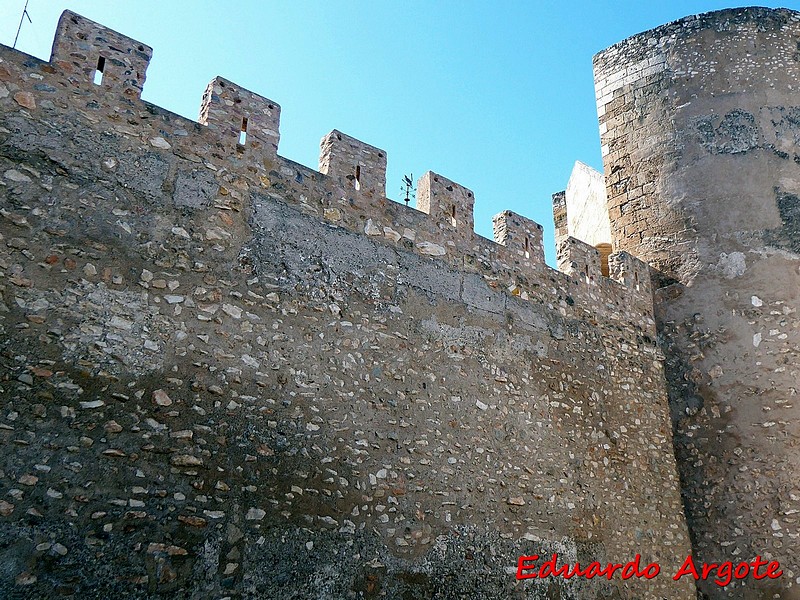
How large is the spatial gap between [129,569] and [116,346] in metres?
1.18

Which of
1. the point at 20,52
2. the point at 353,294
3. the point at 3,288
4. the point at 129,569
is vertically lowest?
the point at 129,569

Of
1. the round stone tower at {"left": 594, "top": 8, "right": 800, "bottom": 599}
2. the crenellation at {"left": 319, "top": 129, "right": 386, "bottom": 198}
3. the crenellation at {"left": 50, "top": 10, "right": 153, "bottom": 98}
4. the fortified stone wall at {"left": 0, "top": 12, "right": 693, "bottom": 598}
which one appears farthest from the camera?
the round stone tower at {"left": 594, "top": 8, "right": 800, "bottom": 599}

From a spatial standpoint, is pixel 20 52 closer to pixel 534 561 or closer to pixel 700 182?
pixel 534 561

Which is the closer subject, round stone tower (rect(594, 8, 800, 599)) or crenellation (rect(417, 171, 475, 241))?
crenellation (rect(417, 171, 475, 241))

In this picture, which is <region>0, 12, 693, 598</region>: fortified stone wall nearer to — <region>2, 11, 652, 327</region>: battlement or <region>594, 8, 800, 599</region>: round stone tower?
<region>2, 11, 652, 327</region>: battlement

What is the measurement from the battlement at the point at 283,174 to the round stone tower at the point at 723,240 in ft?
3.53

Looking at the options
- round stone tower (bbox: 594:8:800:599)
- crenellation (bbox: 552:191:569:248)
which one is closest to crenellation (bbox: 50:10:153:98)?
round stone tower (bbox: 594:8:800:599)

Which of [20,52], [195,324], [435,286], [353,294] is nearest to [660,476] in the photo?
[435,286]

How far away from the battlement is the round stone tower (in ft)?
3.53

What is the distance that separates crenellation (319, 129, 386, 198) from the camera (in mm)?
5199

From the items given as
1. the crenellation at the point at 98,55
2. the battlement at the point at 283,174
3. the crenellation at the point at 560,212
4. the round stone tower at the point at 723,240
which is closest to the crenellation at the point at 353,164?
the battlement at the point at 283,174

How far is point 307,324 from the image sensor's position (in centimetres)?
457

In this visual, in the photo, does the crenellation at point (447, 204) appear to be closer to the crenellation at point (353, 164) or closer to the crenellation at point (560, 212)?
the crenellation at point (353, 164)

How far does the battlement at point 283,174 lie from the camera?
4.20m
